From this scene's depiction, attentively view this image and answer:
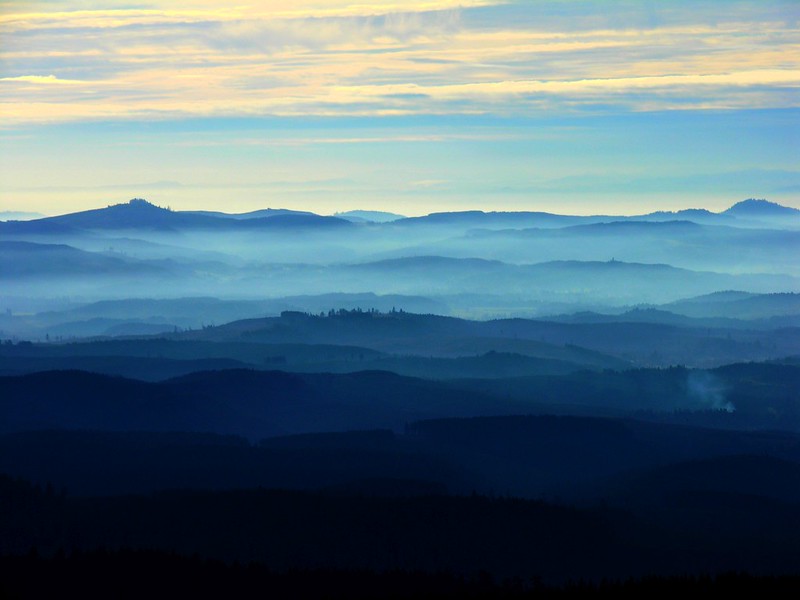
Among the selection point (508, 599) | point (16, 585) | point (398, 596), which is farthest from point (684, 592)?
point (16, 585)

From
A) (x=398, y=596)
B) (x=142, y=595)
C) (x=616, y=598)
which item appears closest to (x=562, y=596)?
(x=616, y=598)

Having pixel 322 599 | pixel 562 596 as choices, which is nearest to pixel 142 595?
pixel 322 599

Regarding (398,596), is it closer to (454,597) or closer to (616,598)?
(454,597)

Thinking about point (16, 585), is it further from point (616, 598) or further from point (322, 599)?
point (616, 598)

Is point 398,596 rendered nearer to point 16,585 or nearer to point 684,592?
point 684,592

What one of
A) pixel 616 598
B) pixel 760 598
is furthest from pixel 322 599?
pixel 760 598

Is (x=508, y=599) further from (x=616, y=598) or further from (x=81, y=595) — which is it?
(x=81, y=595)
